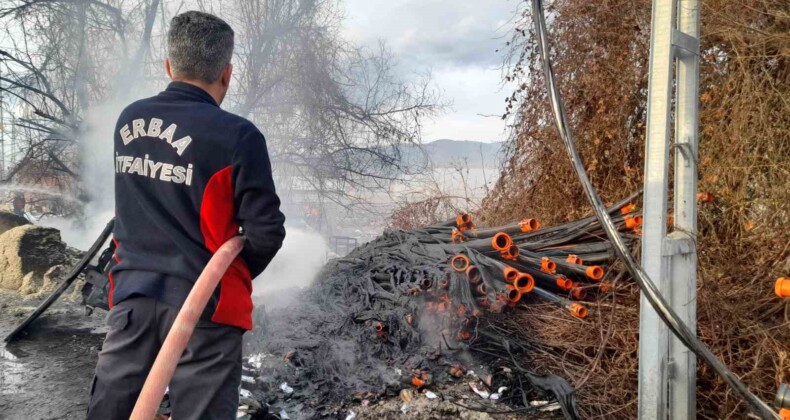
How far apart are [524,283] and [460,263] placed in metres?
0.62

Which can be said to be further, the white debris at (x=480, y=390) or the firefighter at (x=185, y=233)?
the white debris at (x=480, y=390)

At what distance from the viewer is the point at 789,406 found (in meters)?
2.27

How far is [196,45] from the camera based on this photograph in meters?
2.00

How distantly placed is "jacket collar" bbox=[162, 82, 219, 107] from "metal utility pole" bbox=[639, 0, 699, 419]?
7.25 feet

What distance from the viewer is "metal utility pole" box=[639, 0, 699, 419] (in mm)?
2551

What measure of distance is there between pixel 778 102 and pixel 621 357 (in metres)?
2.75

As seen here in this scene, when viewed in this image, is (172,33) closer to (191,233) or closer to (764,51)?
(191,233)

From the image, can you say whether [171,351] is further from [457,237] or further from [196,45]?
[457,237]

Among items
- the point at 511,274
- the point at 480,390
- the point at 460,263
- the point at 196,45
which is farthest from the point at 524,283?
the point at 196,45

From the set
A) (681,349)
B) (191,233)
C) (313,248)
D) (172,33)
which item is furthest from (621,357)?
(313,248)

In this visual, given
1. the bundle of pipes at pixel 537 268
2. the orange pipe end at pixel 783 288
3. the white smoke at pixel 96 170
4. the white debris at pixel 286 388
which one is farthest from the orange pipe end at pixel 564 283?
the white smoke at pixel 96 170

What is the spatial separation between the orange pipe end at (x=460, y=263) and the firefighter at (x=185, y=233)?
2.85 m

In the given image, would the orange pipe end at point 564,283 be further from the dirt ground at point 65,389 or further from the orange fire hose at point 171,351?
the orange fire hose at point 171,351

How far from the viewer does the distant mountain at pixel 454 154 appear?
26.8ft
